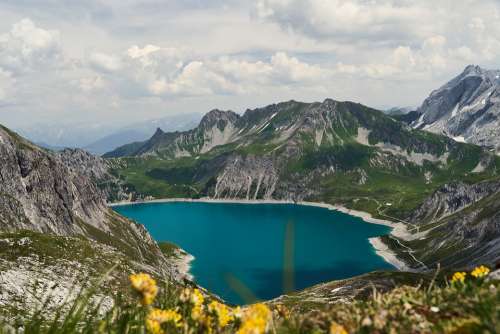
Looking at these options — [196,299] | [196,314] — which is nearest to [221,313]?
[196,314]

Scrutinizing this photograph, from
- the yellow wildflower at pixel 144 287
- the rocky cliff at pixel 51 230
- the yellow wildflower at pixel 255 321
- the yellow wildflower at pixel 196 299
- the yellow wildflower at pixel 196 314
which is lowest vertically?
the yellow wildflower at pixel 255 321

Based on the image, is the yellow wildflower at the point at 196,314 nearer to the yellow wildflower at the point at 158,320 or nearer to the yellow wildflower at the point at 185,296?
the yellow wildflower at the point at 158,320

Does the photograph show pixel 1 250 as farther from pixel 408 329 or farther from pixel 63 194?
pixel 63 194

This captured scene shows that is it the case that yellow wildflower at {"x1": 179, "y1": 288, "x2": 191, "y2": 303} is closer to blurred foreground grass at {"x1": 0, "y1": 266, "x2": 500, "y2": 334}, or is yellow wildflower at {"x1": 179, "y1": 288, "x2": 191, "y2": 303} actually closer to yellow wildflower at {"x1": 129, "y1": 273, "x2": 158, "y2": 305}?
blurred foreground grass at {"x1": 0, "y1": 266, "x2": 500, "y2": 334}

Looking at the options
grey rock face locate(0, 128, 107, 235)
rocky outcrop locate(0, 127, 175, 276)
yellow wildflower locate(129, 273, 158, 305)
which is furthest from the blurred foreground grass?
grey rock face locate(0, 128, 107, 235)

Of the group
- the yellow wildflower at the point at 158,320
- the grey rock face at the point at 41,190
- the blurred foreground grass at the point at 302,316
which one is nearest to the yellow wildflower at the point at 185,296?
the blurred foreground grass at the point at 302,316

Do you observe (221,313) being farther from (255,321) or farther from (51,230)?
(51,230)

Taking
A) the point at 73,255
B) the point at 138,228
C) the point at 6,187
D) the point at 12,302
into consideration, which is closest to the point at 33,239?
the point at 73,255

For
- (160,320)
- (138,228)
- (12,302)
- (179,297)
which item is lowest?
(160,320)
